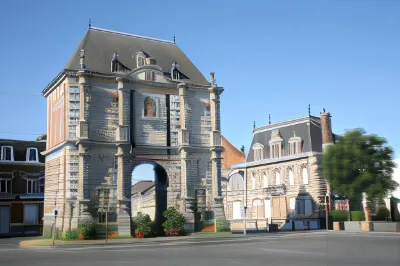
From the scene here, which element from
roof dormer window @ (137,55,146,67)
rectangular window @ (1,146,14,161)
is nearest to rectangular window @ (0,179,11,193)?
rectangular window @ (1,146,14,161)

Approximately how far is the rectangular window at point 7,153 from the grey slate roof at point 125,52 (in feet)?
50.3

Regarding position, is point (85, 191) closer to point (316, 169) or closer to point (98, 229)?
point (98, 229)

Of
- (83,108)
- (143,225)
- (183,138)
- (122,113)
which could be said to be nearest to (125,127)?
(122,113)

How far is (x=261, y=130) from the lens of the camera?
59312 millimetres

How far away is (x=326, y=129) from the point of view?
168 ft

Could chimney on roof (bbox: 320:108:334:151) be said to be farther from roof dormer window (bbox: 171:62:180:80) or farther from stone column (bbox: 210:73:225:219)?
roof dormer window (bbox: 171:62:180:80)

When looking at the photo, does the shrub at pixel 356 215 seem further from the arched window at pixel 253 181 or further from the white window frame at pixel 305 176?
the arched window at pixel 253 181

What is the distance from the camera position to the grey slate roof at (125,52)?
40.9m

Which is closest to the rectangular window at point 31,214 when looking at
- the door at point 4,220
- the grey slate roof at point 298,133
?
the door at point 4,220

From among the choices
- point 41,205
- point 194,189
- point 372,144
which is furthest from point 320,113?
point 41,205

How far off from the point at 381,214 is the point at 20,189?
125ft

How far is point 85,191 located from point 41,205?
1572 centimetres

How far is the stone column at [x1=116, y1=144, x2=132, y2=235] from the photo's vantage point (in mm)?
38406

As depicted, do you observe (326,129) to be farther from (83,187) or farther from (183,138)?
(83,187)
